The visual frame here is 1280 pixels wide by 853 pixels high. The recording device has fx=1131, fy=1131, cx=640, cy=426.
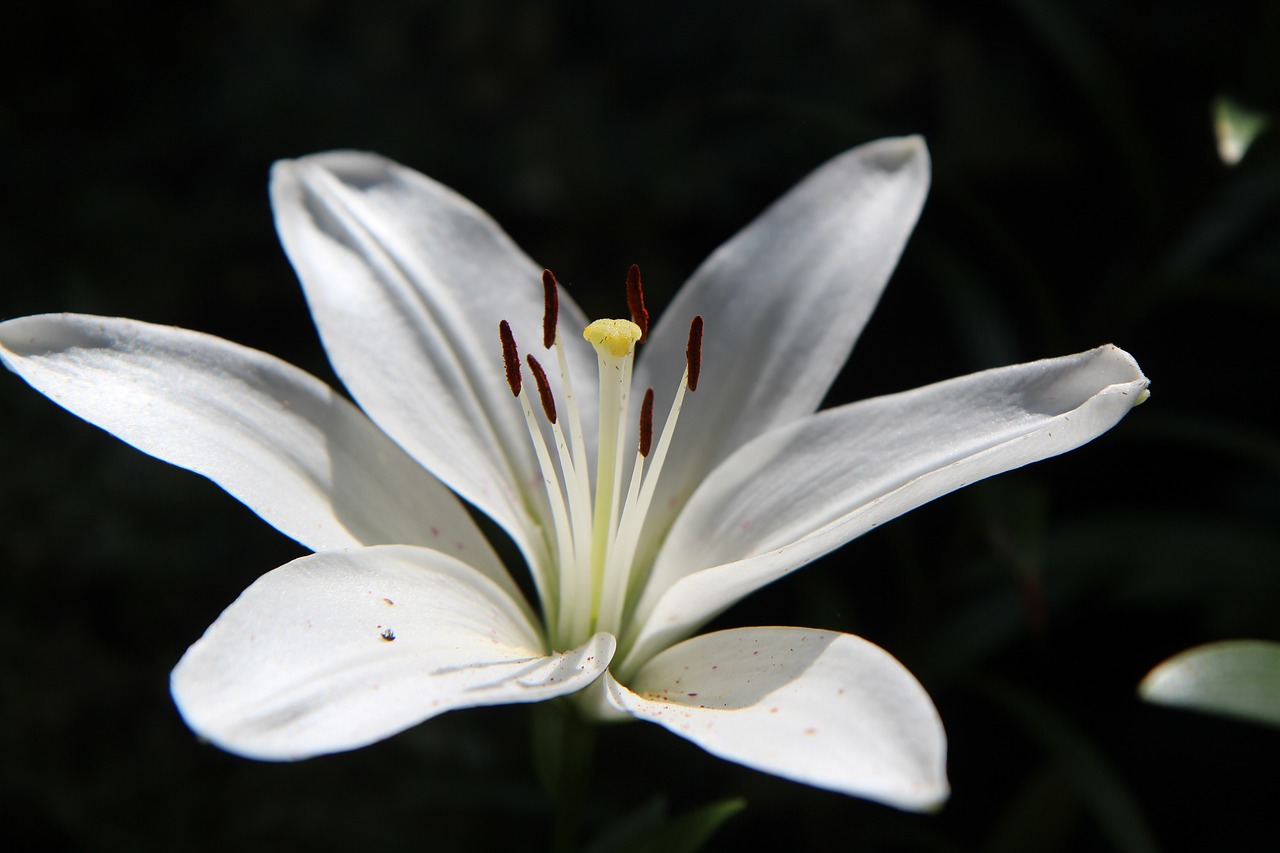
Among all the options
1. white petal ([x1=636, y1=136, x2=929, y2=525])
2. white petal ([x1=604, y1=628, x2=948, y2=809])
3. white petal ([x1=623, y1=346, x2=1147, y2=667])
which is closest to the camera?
white petal ([x1=604, y1=628, x2=948, y2=809])

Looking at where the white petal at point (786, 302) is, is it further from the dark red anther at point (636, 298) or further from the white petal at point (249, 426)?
the white petal at point (249, 426)

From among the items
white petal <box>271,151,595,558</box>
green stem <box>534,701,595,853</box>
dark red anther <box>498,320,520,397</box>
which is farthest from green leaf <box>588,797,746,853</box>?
dark red anther <box>498,320,520,397</box>

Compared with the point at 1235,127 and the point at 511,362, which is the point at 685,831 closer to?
the point at 511,362

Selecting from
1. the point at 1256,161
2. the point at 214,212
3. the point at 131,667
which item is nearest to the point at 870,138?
the point at 1256,161

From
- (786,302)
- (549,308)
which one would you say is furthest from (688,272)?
(549,308)

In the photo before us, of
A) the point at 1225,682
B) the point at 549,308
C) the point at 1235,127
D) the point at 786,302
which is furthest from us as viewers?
the point at 1235,127

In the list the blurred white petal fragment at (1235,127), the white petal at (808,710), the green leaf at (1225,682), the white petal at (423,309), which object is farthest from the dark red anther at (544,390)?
the blurred white petal fragment at (1235,127)

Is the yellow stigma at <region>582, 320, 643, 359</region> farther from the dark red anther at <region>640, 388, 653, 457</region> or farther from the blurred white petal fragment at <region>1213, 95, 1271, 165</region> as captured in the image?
the blurred white petal fragment at <region>1213, 95, 1271, 165</region>
